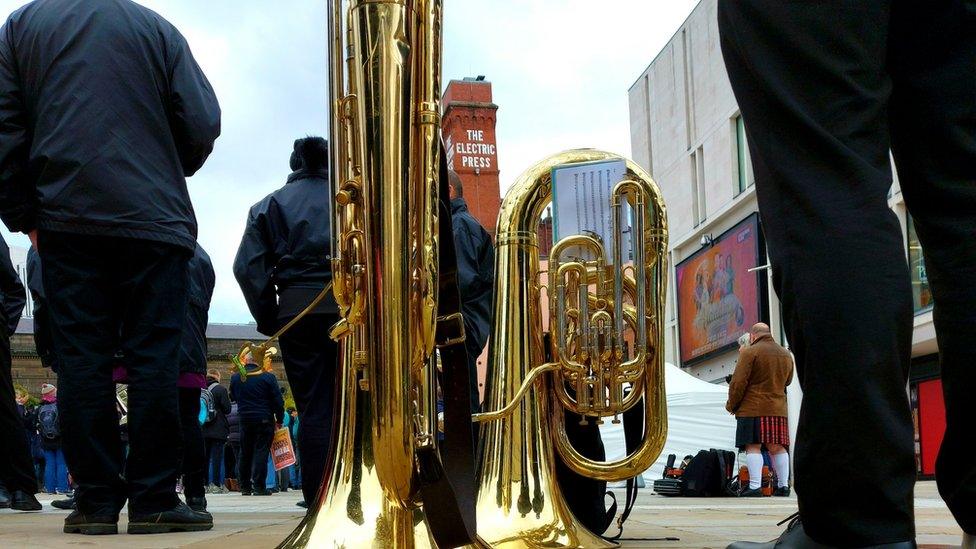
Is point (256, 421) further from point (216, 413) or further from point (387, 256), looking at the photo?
point (387, 256)

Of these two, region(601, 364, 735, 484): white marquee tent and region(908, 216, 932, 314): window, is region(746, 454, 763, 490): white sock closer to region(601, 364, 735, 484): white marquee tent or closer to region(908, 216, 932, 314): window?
region(601, 364, 735, 484): white marquee tent

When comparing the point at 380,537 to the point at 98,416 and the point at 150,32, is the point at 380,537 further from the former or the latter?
the point at 150,32

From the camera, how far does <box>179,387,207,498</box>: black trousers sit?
6.03 metres

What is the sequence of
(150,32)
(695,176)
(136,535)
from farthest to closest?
(695,176)
(150,32)
(136,535)

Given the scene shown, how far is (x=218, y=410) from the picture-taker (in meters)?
14.7

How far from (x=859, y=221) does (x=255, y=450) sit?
13.1 m

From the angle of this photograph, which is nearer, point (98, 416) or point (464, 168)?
point (98, 416)

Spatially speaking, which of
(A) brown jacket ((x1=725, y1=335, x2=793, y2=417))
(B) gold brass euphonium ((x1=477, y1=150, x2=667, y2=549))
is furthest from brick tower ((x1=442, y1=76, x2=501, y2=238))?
(B) gold brass euphonium ((x1=477, y1=150, x2=667, y2=549))

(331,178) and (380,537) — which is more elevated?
(331,178)

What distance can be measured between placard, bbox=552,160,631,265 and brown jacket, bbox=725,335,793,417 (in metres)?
8.27

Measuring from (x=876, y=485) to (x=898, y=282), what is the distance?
313 millimetres

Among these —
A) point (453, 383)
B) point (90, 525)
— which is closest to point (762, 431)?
point (90, 525)

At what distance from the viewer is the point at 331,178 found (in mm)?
1973

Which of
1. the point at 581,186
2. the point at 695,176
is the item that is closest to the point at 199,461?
the point at 581,186
